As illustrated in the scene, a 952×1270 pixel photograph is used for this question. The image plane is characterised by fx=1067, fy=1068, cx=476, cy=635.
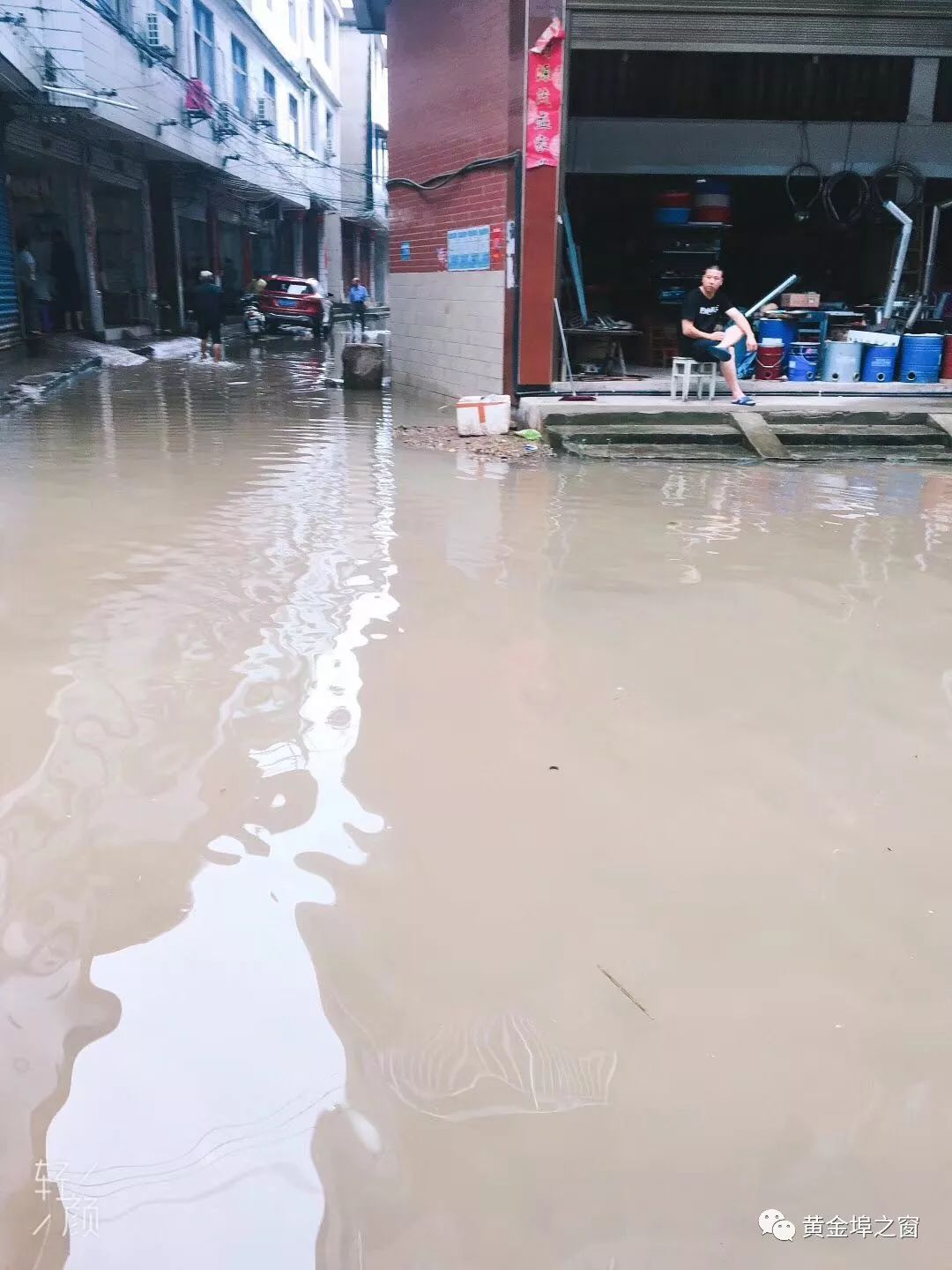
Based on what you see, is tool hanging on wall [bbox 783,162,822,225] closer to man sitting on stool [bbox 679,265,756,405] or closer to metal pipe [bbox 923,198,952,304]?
metal pipe [bbox 923,198,952,304]

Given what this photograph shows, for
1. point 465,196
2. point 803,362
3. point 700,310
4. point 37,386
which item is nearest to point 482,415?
point 700,310

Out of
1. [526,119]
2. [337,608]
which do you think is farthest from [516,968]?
[526,119]

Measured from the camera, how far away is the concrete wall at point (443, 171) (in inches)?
453

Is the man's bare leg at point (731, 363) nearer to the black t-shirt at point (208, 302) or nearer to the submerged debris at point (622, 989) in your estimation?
the submerged debris at point (622, 989)

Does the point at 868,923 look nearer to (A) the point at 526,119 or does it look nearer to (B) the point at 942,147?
(A) the point at 526,119

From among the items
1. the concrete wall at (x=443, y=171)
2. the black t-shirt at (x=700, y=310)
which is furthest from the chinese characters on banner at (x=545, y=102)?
the black t-shirt at (x=700, y=310)

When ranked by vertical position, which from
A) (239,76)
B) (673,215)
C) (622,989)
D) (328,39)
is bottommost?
(622,989)

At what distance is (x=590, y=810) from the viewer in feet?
11.4

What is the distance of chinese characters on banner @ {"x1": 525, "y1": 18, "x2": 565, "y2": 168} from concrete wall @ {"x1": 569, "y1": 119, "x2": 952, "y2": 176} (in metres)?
3.77

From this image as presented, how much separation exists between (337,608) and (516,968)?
9.55 ft

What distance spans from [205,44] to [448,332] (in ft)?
49.1

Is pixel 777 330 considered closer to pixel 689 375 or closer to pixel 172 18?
pixel 689 375

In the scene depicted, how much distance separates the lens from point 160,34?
2041 cm

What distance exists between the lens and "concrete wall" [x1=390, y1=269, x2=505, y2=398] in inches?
470
